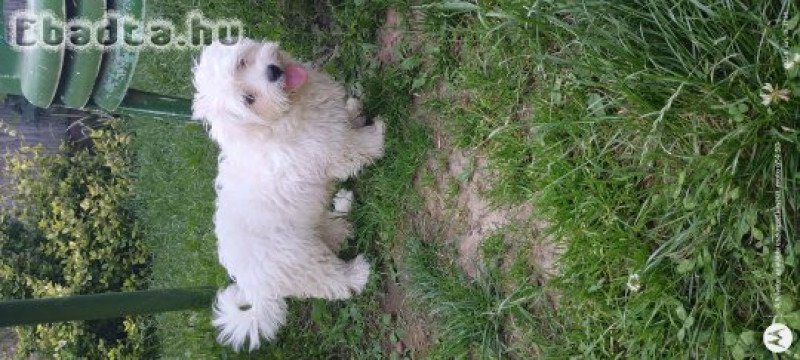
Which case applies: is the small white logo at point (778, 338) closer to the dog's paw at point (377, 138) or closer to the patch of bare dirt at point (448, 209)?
the patch of bare dirt at point (448, 209)

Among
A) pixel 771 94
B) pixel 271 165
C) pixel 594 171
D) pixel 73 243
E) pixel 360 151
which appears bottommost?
pixel 73 243

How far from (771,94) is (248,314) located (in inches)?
102

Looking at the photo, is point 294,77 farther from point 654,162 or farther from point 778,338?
point 778,338

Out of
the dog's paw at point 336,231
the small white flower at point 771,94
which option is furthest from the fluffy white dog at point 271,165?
the small white flower at point 771,94

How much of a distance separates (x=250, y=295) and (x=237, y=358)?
1192 mm

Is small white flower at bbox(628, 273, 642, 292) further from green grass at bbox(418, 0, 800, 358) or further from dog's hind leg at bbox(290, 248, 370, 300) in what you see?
dog's hind leg at bbox(290, 248, 370, 300)

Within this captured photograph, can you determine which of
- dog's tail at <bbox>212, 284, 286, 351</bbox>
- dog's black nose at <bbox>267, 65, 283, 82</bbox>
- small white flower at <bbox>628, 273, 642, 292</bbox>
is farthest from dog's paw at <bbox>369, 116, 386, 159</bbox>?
small white flower at <bbox>628, 273, 642, 292</bbox>

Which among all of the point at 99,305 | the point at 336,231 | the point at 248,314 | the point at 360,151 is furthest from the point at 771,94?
the point at 99,305

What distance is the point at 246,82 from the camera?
325 centimetres

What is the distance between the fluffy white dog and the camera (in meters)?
3.29

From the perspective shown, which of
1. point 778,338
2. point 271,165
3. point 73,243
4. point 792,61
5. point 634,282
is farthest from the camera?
point 73,243

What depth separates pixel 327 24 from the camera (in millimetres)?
4465

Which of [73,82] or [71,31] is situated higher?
[71,31]

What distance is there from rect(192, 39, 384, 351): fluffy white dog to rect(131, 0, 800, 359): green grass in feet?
1.18
